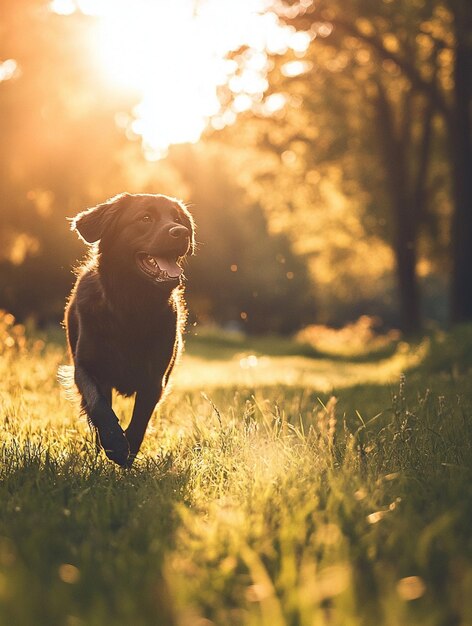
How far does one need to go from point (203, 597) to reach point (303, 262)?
48.5 meters

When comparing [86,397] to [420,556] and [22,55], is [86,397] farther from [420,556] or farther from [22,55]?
[22,55]

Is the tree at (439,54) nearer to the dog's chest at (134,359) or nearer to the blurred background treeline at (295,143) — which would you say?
the blurred background treeline at (295,143)

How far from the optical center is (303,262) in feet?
166

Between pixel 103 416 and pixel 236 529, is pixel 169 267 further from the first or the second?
pixel 236 529

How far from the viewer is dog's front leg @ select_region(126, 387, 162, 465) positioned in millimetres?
5039

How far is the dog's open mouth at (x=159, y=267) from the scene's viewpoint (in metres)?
5.16

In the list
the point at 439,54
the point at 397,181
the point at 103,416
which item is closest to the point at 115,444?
the point at 103,416

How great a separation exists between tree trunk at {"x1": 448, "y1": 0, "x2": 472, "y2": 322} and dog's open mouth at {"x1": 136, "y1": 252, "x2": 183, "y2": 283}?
12637 millimetres

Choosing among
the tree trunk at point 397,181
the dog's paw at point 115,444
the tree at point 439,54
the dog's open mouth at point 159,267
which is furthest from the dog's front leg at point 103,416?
the tree trunk at point 397,181

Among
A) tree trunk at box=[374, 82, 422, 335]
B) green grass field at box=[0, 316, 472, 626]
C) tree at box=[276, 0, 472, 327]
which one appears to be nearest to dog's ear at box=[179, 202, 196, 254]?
green grass field at box=[0, 316, 472, 626]

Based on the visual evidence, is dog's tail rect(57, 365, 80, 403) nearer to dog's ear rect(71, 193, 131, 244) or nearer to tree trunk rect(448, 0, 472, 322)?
dog's ear rect(71, 193, 131, 244)

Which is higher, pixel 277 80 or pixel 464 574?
pixel 277 80

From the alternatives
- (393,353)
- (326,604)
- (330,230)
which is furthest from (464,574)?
(330,230)

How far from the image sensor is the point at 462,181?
662 inches
